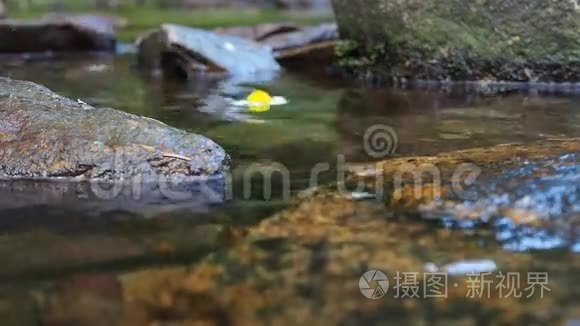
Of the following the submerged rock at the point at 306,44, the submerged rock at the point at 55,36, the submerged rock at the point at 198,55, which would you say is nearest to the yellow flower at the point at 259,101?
the submerged rock at the point at 198,55

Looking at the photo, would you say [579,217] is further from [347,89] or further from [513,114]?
[347,89]

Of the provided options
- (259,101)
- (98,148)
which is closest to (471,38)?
(259,101)

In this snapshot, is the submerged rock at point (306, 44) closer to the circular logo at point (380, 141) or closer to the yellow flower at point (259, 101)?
the yellow flower at point (259, 101)

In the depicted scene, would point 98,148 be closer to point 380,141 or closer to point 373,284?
point 380,141

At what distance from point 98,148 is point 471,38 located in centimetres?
402

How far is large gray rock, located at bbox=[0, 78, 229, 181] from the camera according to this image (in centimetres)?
315

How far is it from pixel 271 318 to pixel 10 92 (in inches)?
107

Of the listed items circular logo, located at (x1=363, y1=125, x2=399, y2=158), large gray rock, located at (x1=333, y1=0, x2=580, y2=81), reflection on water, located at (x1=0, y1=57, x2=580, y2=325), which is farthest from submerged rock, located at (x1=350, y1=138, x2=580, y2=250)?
Answer: large gray rock, located at (x1=333, y1=0, x2=580, y2=81)

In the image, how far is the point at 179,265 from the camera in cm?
219

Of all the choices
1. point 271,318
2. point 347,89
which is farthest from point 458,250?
point 347,89

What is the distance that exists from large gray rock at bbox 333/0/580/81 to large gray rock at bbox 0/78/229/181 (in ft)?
11.5

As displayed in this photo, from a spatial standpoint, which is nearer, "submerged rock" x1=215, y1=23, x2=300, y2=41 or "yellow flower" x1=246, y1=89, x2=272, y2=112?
"yellow flower" x1=246, y1=89, x2=272, y2=112

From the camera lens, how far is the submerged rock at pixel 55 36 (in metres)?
8.62

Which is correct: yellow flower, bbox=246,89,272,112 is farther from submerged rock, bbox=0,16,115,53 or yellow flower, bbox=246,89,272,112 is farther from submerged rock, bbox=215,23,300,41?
submerged rock, bbox=0,16,115,53
